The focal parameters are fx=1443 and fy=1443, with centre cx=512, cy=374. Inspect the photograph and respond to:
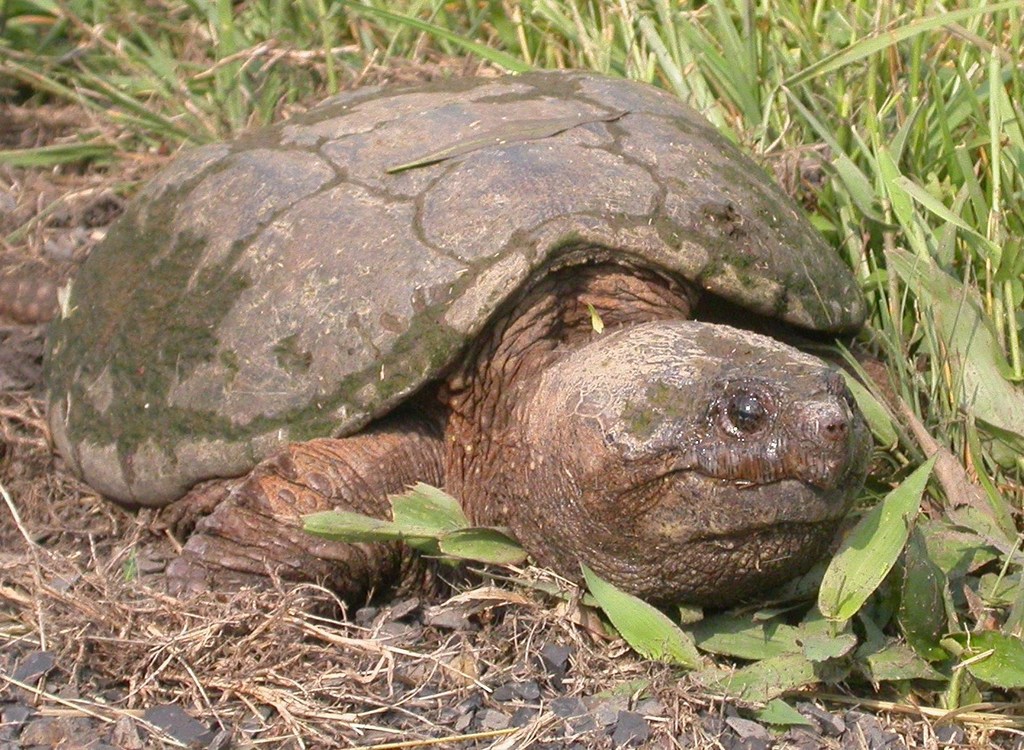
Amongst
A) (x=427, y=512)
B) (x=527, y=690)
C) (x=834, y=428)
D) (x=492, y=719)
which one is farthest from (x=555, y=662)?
(x=834, y=428)

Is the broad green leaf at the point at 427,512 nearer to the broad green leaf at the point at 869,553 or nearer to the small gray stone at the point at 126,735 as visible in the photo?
the small gray stone at the point at 126,735

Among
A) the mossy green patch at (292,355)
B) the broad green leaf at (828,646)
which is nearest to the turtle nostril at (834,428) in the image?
the broad green leaf at (828,646)

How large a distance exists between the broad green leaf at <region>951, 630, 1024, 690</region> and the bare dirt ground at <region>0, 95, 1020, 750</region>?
0.12 metres

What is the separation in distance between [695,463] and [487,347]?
27.1 inches

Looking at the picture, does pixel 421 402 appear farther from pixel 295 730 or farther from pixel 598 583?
pixel 295 730

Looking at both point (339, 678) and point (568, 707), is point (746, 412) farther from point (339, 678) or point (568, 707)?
point (339, 678)

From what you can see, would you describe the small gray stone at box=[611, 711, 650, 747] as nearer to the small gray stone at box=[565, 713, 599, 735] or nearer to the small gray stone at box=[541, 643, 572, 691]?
the small gray stone at box=[565, 713, 599, 735]

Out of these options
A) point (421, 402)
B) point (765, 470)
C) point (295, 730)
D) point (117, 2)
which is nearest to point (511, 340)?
point (421, 402)

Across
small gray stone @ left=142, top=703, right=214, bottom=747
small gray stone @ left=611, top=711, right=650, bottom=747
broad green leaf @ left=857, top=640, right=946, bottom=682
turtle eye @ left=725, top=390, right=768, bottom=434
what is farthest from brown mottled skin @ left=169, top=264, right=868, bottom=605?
small gray stone @ left=142, top=703, right=214, bottom=747

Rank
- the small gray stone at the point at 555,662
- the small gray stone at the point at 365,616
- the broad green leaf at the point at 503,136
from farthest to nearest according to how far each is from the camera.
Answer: the broad green leaf at the point at 503,136
the small gray stone at the point at 365,616
the small gray stone at the point at 555,662

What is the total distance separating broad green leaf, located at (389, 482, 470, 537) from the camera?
9.58 ft

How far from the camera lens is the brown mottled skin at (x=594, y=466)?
261 cm

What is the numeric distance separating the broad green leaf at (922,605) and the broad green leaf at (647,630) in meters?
0.41

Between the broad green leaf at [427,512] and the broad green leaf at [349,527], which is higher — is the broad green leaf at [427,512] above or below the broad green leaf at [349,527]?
below
